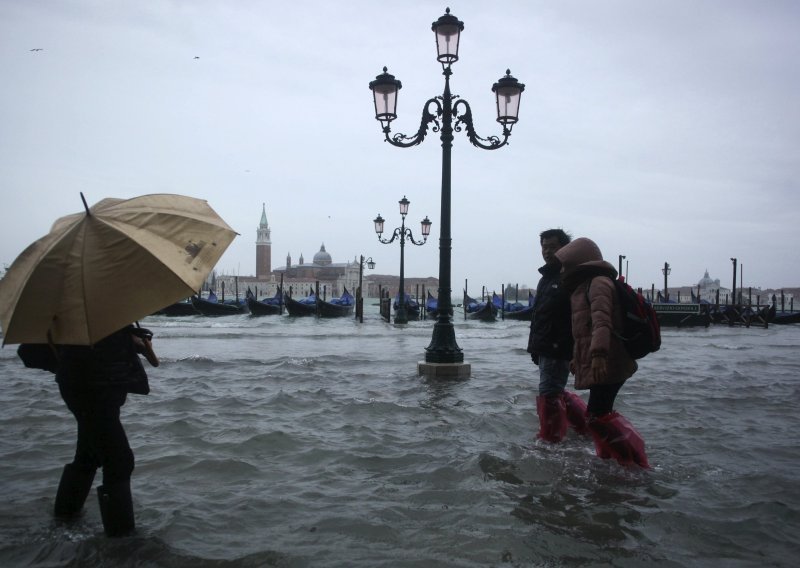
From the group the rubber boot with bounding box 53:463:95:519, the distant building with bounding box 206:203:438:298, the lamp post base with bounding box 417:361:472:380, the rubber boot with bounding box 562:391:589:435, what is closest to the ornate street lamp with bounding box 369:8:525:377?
the lamp post base with bounding box 417:361:472:380

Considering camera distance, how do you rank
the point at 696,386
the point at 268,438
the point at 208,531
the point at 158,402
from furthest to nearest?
the point at 696,386 → the point at 158,402 → the point at 268,438 → the point at 208,531

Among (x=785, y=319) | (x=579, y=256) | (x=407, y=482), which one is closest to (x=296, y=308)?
(x=785, y=319)

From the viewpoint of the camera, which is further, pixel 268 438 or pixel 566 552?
pixel 268 438

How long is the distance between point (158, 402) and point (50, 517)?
303 cm

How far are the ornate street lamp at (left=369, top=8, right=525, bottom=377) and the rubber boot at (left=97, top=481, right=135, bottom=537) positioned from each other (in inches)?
210

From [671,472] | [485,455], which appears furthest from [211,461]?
[671,472]

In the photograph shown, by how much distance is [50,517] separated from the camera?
2.92m

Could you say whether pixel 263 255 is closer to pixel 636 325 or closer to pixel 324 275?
pixel 324 275

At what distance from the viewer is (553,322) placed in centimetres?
389

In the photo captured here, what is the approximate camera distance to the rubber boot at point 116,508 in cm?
258

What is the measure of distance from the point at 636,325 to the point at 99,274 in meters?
2.55

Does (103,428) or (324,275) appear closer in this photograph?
(103,428)

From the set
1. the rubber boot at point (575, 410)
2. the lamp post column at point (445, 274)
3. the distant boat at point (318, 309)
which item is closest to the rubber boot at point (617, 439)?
the rubber boot at point (575, 410)

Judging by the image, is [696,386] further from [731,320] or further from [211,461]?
[731,320]
